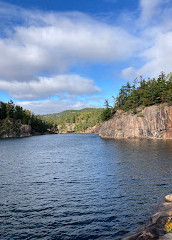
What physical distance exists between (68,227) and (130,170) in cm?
2131

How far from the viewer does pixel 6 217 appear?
19016mm

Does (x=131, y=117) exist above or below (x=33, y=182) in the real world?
above

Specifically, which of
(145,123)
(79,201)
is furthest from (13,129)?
(79,201)

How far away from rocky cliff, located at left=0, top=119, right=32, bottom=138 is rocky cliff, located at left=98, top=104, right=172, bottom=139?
3269 inches

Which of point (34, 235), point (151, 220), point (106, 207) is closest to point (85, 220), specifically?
point (106, 207)

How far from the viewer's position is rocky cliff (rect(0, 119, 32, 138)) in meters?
158

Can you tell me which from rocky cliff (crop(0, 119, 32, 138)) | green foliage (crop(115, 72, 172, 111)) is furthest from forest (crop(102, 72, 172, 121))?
rocky cliff (crop(0, 119, 32, 138))

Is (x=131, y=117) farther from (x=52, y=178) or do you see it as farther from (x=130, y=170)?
(x=52, y=178)

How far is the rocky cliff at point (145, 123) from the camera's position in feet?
321

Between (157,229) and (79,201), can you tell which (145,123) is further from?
(157,229)

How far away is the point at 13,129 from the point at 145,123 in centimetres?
11090

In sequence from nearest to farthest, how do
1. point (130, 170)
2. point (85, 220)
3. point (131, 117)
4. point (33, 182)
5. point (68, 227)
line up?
point (68, 227) → point (85, 220) → point (33, 182) → point (130, 170) → point (131, 117)

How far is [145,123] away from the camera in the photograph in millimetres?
106062

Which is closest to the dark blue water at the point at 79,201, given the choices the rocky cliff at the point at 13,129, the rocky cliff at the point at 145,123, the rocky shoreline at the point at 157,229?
the rocky shoreline at the point at 157,229
